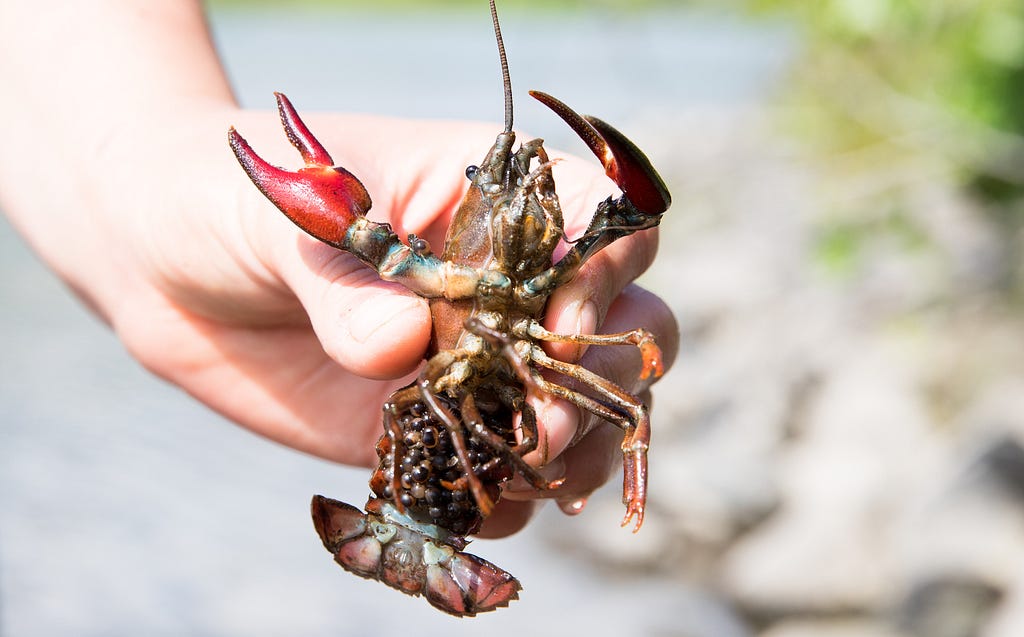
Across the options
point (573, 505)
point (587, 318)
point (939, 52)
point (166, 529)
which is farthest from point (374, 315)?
point (939, 52)

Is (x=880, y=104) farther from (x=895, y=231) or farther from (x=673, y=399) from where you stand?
(x=673, y=399)

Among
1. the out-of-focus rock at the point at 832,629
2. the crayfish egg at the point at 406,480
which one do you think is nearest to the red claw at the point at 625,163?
the crayfish egg at the point at 406,480

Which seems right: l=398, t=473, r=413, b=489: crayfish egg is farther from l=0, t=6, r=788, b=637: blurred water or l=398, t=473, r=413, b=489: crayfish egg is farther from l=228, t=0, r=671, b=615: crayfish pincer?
l=0, t=6, r=788, b=637: blurred water

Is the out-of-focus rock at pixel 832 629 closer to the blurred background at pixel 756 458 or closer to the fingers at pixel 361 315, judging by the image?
the blurred background at pixel 756 458

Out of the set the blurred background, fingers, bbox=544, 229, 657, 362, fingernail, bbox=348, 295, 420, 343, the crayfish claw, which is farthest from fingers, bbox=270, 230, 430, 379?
the blurred background

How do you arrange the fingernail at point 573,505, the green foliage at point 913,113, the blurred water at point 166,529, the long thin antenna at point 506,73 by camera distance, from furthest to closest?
the green foliage at point 913,113 < the blurred water at point 166,529 < the fingernail at point 573,505 < the long thin antenna at point 506,73

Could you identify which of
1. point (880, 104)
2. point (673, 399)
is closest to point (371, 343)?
point (673, 399)
